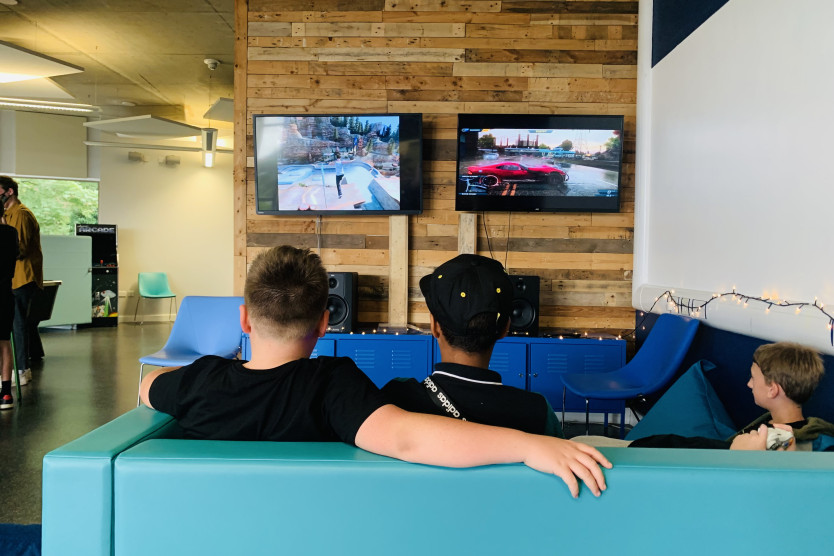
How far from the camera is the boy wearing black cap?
4.34 ft

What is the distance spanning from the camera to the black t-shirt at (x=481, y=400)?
1.32m

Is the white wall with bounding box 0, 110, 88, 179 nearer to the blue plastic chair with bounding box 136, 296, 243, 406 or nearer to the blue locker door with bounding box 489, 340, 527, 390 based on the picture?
the blue plastic chair with bounding box 136, 296, 243, 406

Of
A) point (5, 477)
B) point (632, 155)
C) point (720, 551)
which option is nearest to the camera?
point (720, 551)

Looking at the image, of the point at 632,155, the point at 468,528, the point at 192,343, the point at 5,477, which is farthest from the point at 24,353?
the point at 468,528

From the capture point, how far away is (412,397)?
1351mm

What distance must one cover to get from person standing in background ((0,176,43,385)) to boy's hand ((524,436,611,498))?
5.05 metres

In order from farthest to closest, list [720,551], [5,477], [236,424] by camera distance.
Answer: [5,477]
[236,424]
[720,551]

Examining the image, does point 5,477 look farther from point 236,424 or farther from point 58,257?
point 58,257

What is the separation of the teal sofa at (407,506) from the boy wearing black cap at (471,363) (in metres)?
0.27

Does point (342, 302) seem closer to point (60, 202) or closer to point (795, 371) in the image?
point (795, 371)

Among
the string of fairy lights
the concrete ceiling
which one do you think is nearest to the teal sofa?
the string of fairy lights

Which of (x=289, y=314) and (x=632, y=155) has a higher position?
(x=632, y=155)

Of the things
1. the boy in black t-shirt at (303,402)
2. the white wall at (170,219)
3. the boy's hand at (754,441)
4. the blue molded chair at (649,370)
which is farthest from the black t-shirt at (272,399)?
the white wall at (170,219)

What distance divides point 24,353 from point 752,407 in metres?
5.73
